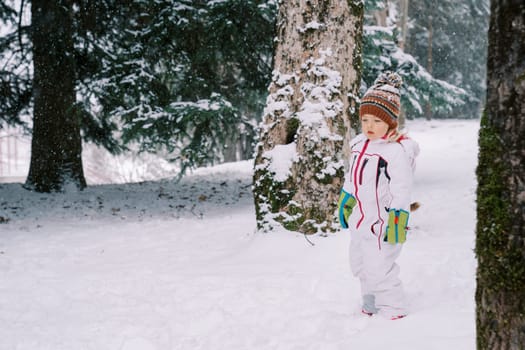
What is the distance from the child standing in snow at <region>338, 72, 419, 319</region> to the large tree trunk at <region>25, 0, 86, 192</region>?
7998mm

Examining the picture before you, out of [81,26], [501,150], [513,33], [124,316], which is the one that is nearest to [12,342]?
[124,316]

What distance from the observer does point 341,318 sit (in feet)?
11.2

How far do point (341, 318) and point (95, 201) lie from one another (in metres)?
7.44

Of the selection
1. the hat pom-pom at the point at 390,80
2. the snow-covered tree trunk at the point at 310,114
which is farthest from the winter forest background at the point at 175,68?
the hat pom-pom at the point at 390,80

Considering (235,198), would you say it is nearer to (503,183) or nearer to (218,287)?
(218,287)

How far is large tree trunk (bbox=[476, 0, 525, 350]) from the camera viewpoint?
1.59 metres

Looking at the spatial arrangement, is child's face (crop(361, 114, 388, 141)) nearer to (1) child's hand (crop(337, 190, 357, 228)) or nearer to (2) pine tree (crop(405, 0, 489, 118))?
(1) child's hand (crop(337, 190, 357, 228))

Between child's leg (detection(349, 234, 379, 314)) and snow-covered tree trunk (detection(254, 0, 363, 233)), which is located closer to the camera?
child's leg (detection(349, 234, 379, 314))

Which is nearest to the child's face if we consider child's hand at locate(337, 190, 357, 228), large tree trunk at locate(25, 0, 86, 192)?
child's hand at locate(337, 190, 357, 228)

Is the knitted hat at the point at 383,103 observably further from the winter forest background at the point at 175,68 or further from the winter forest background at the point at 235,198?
the winter forest background at the point at 175,68

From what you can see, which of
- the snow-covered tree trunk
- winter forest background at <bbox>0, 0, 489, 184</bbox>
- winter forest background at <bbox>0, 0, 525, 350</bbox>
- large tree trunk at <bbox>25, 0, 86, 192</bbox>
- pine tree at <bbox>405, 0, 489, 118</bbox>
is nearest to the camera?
winter forest background at <bbox>0, 0, 525, 350</bbox>

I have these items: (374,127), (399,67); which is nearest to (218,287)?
(374,127)

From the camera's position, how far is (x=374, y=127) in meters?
3.32

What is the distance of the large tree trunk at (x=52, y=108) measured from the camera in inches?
387
